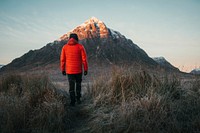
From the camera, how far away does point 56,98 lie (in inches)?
206

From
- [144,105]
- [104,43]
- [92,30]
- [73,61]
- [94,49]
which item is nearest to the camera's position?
[144,105]

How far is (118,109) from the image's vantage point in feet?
14.8

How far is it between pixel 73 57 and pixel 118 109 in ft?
7.40

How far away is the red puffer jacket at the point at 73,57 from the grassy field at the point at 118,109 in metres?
0.82

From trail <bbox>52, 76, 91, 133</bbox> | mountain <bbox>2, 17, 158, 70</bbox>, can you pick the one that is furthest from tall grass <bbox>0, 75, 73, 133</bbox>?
mountain <bbox>2, 17, 158, 70</bbox>

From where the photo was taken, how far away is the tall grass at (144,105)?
4.07 metres

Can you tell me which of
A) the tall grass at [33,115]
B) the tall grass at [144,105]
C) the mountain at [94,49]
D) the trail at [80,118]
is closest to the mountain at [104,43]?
the mountain at [94,49]

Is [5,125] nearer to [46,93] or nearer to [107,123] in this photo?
[46,93]

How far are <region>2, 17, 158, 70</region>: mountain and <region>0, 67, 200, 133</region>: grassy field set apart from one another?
56.9 m

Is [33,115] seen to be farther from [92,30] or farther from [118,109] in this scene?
[92,30]

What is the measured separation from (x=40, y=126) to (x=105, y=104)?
149cm

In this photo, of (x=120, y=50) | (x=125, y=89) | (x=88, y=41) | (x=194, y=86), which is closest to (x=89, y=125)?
(x=125, y=89)

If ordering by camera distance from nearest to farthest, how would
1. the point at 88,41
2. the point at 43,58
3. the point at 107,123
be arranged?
the point at 107,123
the point at 43,58
the point at 88,41

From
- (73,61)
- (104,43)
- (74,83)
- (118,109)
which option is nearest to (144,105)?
(118,109)
